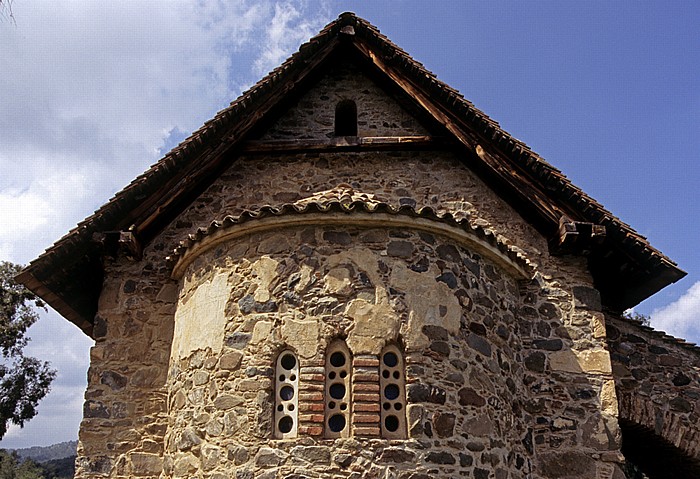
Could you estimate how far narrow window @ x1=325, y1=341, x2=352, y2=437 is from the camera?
6227 millimetres

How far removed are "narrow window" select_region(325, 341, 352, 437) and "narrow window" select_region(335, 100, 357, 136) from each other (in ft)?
14.7

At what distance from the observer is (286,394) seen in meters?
6.43

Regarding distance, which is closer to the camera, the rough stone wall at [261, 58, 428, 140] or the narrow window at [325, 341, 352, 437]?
the narrow window at [325, 341, 352, 437]

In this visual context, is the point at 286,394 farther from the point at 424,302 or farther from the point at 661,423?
the point at 661,423

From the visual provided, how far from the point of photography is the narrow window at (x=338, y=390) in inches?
245

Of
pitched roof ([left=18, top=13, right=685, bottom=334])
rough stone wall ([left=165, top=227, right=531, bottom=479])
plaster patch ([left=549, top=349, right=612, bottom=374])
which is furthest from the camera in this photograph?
pitched roof ([left=18, top=13, right=685, bottom=334])

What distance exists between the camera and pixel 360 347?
21.3ft

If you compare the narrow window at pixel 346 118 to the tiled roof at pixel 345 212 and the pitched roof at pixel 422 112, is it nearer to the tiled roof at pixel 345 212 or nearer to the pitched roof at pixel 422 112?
the pitched roof at pixel 422 112

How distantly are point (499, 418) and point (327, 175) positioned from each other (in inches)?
165

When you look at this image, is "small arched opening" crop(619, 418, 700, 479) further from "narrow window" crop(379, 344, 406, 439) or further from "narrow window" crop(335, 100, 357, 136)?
"narrow window" crop(335, 100, 357, 136)

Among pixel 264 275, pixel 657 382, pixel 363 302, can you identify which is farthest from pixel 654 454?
pixel 264 275

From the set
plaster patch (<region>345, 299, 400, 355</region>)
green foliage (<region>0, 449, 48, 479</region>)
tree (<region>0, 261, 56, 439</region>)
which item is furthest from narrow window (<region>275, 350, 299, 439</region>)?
green foliage (<region>0, 449, 48, 479</region>)

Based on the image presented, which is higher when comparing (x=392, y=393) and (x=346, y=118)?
(x=346, y=118)

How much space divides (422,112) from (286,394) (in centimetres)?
499
